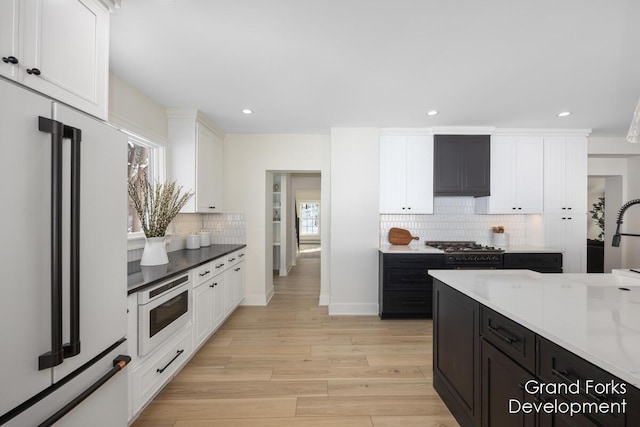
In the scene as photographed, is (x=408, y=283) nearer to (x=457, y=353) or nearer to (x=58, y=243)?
(x=457, y=353)

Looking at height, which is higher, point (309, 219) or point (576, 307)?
point (309, 219)

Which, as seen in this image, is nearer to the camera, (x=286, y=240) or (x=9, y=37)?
(x=9, y=37)

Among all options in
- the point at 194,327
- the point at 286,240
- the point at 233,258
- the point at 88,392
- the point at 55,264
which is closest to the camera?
the point at 55,264

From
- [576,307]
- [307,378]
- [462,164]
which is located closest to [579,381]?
[576,307]

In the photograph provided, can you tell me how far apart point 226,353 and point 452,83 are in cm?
332

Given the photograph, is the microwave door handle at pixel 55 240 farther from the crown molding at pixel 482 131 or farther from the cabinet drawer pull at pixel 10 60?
the crown molding at pixel 482 131

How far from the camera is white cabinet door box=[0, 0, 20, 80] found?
3.13 feet

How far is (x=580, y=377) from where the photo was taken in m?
0.96

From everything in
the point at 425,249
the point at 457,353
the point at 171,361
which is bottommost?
the point at 171,361

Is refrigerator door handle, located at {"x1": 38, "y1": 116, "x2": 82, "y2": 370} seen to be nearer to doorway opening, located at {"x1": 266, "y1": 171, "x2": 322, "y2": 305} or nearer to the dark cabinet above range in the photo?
doorway opening, located at {"x1": 266, "y1": 171, "x2": 322, "y2": 305}

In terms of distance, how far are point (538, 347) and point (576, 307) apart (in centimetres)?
34

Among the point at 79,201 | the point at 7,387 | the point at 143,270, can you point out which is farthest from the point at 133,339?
the point at 79,201

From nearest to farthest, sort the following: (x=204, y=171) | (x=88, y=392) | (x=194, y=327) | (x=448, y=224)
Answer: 1. (x=88, y=392)
2. (x=194, y=327)
3. (x=204, y=171)
4. (x=448, y=224)

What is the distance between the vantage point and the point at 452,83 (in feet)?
8.36
